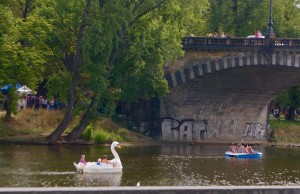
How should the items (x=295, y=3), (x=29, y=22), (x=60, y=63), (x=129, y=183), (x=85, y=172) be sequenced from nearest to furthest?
(x=129, y=183) < (x=85, y=172) < (x=29, y=22) < (x=60, y=63) < (x=295, y=3)

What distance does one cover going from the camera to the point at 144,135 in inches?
3000

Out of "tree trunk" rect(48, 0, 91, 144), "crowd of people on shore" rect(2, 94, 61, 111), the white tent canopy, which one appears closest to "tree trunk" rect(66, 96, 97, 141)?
"tree trunk" rect(48, 0, 91, 144)

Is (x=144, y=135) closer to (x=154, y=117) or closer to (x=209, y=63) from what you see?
(x=154, y=117)

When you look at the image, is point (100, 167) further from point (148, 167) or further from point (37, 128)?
point (37, 128)

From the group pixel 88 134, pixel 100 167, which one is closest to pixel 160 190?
pixel 100 167

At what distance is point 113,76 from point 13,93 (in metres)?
8.08

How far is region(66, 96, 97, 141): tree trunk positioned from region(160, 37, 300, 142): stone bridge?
1100 cm

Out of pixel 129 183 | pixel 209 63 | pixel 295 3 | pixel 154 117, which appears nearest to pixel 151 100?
pixel 154 117

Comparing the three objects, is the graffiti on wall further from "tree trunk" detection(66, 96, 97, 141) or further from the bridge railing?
"tree trunk" detection(66, 96, 97, 141)

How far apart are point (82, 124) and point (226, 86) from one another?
18.5 m

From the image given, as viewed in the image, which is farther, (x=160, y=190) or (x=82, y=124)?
(x=82, y=124)

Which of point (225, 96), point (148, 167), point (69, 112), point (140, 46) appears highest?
point (140, 46)

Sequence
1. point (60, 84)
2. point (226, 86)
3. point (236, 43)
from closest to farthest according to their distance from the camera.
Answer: point (60, 84) < point (236, 43) < point (226, 86)

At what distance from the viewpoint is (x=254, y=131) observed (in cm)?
8594
